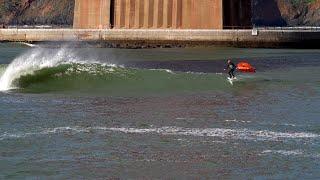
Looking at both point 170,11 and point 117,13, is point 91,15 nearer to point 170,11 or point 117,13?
point 117,13

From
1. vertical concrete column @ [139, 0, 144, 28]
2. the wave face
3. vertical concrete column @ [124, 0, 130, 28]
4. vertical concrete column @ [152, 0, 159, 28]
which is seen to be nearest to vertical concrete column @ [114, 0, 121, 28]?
vertical concrete column @ [124, 0, 130, 28]

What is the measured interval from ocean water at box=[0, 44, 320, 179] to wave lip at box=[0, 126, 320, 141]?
3 cm

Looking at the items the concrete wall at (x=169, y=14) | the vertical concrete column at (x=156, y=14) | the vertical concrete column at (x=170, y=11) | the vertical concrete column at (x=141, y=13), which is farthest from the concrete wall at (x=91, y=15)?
the vertical concrete column at (x=170, y=11)

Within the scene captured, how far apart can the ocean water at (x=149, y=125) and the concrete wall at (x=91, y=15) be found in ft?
182

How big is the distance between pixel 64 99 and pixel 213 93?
6.39m

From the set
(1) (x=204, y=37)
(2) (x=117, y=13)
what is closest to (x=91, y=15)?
(2) (x=117, y=13)

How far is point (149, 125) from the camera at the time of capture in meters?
23.2

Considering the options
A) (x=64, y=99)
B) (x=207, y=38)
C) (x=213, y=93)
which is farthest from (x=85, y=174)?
(x=207, y=38)

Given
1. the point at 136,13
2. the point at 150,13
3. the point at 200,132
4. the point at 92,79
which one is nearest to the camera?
the point at 200,132

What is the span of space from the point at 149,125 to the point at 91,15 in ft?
248

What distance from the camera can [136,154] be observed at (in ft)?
61.7

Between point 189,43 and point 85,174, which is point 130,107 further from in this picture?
point 189,43

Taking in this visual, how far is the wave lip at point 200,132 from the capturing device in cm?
2094

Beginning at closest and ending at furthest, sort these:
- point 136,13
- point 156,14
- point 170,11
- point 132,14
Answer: point 170,11
point 156,14
point 136,13
point 132,14
